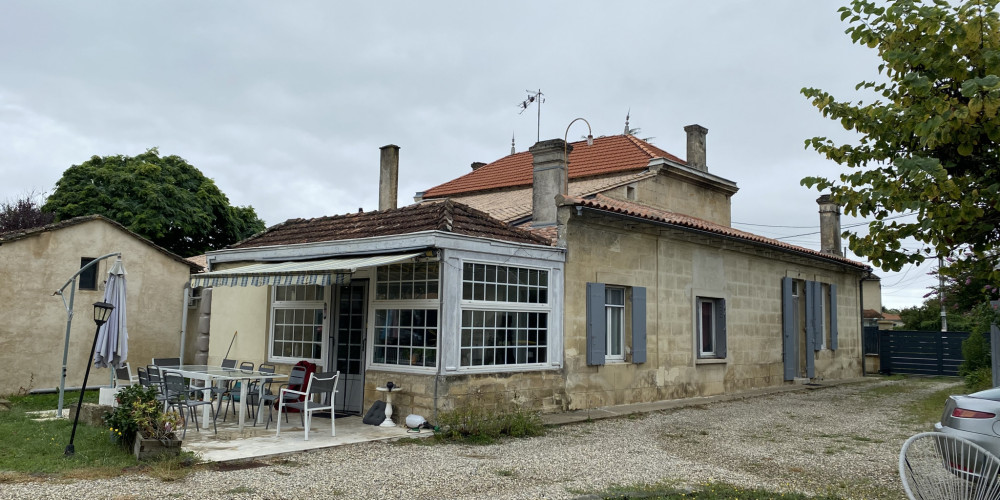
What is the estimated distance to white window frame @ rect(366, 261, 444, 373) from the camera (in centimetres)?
1030

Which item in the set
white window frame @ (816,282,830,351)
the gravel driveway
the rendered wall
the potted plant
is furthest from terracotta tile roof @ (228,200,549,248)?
white window frame @ (816,282,830,351)

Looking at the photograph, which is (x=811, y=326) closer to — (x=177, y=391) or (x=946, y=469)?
(x=946, y=469)

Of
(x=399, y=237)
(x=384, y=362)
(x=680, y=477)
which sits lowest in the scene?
(x=680, y=477)

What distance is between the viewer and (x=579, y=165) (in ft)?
66.1

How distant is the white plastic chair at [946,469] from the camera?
16.1 feet

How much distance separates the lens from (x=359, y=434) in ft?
31.6

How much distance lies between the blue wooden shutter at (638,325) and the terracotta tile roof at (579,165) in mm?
5513

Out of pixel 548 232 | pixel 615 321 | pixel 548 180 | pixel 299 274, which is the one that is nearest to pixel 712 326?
pixel 615 321

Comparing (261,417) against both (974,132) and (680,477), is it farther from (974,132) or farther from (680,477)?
(974,132)

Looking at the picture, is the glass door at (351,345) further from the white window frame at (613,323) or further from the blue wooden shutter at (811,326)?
the blue wooden shutter at (811,326)

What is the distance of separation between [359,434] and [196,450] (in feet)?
6.90

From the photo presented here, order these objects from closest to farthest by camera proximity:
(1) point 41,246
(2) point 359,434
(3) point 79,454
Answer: (3) point 79,454 → (2) point 359,434 → (1) point 41,246

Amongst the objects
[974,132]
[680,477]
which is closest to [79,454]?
[680,477]

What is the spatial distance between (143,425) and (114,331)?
108 inches
